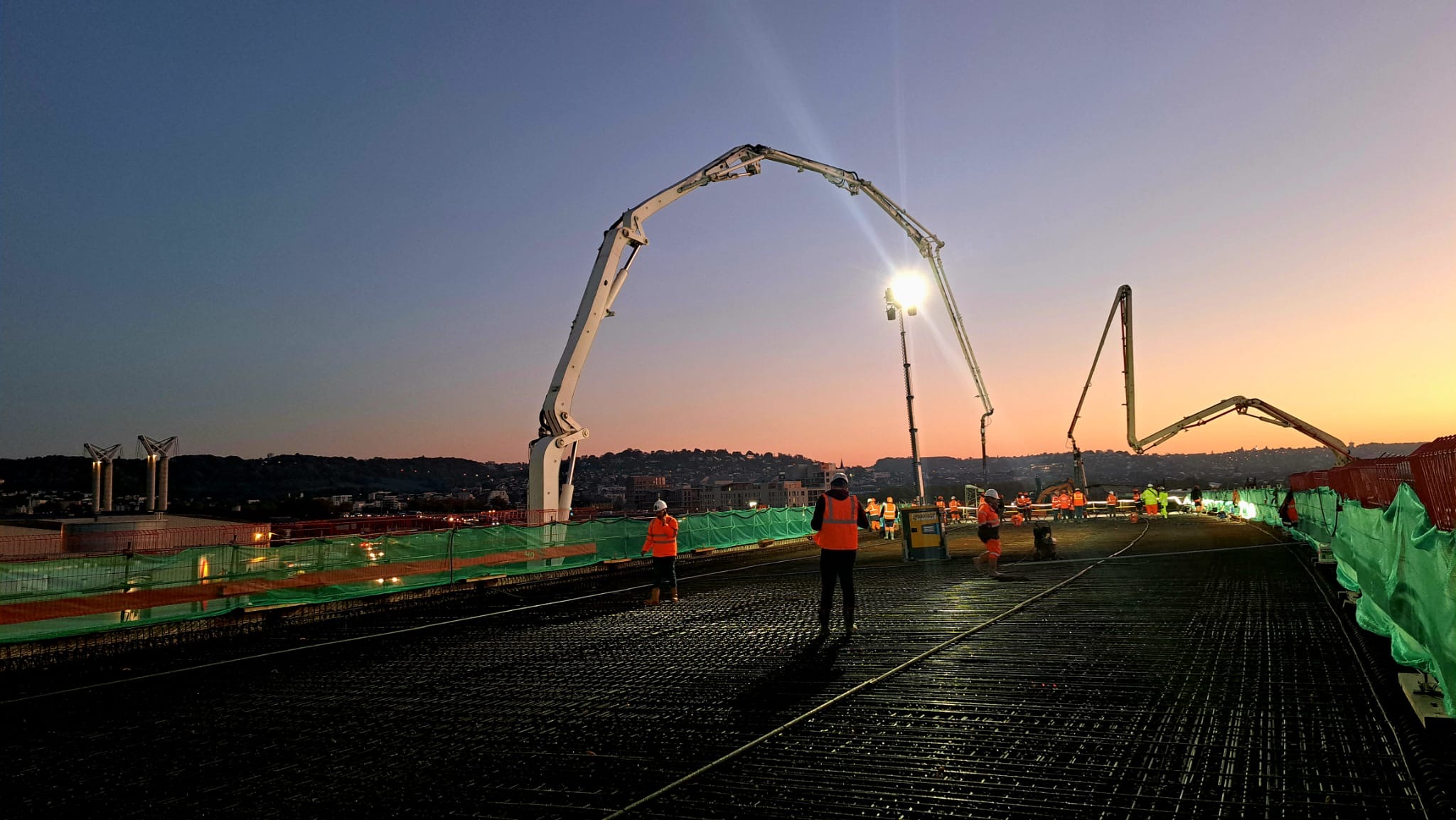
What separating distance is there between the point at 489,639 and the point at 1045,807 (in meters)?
7.44

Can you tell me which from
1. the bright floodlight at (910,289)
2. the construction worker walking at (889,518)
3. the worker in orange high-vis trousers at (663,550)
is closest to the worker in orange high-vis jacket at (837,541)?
the worker in orange high-vis trousers at (663,550)

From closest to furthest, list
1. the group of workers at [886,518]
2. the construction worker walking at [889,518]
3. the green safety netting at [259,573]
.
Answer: the green safety netting at [259,573], the construction worker walking at [889,518], the group of workers at [886,518]

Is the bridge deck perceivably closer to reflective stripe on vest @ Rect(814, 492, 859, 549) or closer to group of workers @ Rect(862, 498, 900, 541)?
reflective stripe on vest @ Rect(814, 492, 859, 549)

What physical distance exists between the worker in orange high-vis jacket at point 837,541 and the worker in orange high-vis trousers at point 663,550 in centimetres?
346

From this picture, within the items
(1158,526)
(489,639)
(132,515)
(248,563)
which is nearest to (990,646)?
(489,639)

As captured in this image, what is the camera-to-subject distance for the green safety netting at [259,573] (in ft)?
33.1

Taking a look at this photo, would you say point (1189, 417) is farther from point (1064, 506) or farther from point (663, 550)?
point (663, 550)

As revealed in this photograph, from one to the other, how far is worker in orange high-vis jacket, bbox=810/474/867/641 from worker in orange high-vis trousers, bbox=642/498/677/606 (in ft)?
11.4

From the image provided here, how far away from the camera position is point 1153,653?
7082 mm

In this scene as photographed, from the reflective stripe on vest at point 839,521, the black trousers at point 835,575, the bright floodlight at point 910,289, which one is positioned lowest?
the black trousers at point 835,575

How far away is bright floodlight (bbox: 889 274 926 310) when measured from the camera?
104 ft

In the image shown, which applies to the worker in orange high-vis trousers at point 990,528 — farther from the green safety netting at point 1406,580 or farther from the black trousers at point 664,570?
the black trousers at point 664,570

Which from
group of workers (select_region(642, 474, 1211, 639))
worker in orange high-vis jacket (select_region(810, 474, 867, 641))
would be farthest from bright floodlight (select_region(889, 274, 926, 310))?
worker in orange high-vis jacket (select_region(810, 474, 867, 641))

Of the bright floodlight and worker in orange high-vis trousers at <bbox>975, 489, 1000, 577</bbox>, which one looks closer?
worker in orange high-vis trousers at <bbox>975, 489, 1000, 577</bbox>
